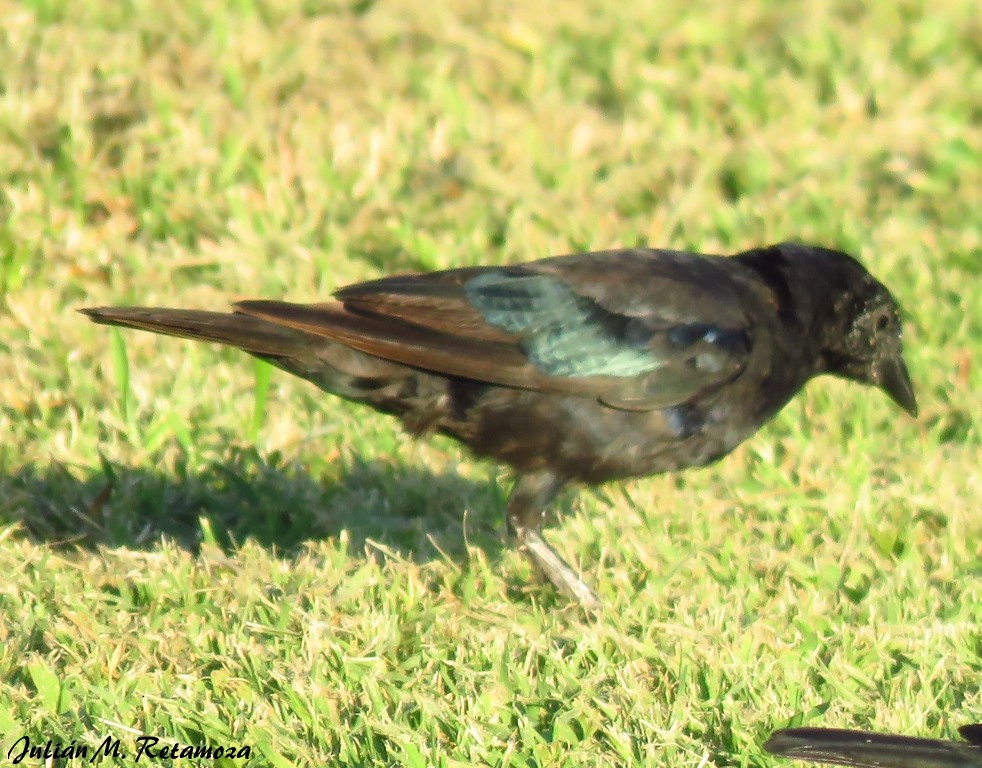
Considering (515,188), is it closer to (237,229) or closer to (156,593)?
(237,229)

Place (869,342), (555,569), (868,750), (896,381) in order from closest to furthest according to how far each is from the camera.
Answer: (868,750) < (555,569) < (869,342) < (896,381)

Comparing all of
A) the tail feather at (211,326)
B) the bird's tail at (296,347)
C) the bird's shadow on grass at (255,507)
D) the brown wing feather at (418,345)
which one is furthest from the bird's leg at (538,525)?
the tail feather at (211,326)

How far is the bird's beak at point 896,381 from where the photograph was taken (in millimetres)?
5797

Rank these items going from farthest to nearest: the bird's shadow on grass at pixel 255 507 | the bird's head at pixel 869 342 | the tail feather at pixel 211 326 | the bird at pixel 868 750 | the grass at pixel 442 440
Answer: the bird's head at pixel 869 342 → the bird's shadow on grass at pixel 255 507 → the tail feather at pixel 211 326 → the grass at pixel 442 440 → the bird at pixel 868 750

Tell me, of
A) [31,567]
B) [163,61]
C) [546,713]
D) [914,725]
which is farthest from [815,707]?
[163,61]

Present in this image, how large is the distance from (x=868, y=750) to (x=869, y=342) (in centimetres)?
213

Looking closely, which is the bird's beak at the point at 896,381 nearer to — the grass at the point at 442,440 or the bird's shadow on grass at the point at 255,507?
the grass at the point at 442,440

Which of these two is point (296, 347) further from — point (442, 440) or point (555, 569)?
point (442, 440)

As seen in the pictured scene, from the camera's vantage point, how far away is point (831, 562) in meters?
5.30

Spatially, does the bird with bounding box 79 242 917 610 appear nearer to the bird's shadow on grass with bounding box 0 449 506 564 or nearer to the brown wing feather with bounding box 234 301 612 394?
the brown wing feather with bounding box 234 301 612 394

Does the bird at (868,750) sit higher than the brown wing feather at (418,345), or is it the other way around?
the brown wing feather at (418,345)

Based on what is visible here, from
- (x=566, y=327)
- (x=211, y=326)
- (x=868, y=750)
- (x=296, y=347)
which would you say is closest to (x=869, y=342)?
(x=566, y=327)

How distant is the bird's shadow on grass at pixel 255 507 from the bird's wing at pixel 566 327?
678 millimetres

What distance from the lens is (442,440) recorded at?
20.9ft
